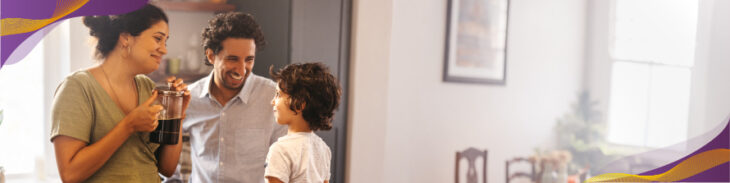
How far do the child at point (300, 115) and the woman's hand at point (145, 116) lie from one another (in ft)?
1.06

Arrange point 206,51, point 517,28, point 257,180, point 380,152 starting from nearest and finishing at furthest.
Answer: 1. point 206,51
2. point 257,180
3. point 380,152
4. point 517,28

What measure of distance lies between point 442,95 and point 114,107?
2415 millimetres

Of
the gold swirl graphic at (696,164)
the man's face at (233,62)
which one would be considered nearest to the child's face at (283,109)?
the man's face at (233,62)

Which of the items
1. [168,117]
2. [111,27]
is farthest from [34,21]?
[168,117]

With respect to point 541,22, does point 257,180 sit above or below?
below

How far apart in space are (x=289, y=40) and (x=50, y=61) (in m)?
0.75

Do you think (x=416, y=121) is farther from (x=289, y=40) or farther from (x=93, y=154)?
(x=93, y=154)

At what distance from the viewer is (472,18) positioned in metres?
3.92

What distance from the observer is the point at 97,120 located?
160 cm

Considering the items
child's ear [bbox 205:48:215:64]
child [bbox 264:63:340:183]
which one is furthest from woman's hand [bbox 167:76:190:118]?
child [bbox 264:63:340:183]

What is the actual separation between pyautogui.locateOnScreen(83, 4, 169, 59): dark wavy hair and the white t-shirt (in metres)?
0.49

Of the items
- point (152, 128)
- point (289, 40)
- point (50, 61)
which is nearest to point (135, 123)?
point (152, 128)

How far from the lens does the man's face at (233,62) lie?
6.01 ft

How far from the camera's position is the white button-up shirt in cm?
184
